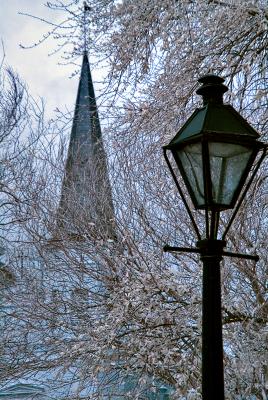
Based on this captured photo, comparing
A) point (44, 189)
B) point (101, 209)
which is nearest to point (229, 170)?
point (101, 209)

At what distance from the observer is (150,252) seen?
26.2 feet

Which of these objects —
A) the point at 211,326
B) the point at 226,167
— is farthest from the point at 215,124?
the point at 211,326

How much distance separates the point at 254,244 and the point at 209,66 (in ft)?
6.59

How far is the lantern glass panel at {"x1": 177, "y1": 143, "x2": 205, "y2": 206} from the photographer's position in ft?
8.85

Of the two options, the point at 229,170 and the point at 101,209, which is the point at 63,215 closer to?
the point at 101,209

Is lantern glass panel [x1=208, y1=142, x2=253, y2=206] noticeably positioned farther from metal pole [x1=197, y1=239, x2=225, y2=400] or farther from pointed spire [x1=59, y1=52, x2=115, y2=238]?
pointed spire [x1=59, y1=52, x2=115, y2=238]

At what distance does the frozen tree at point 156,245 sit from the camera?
6.08 m

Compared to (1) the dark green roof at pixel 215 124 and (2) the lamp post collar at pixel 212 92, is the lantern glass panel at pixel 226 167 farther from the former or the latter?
(2) the lamp post collar at pixel 212 92

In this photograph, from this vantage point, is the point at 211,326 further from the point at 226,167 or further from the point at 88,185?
the point at 88,185

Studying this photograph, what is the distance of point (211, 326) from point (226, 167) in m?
0.68

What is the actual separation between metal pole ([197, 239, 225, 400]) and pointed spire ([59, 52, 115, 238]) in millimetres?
5887

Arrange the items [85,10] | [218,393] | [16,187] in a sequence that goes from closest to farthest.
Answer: [218,393], [85,10], [16,187]

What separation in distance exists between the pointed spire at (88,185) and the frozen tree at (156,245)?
1.51 feet

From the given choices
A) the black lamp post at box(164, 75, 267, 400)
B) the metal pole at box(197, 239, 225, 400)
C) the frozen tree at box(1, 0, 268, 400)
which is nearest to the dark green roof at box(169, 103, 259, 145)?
the black lamp post at box(164, 75, 267, 400)
